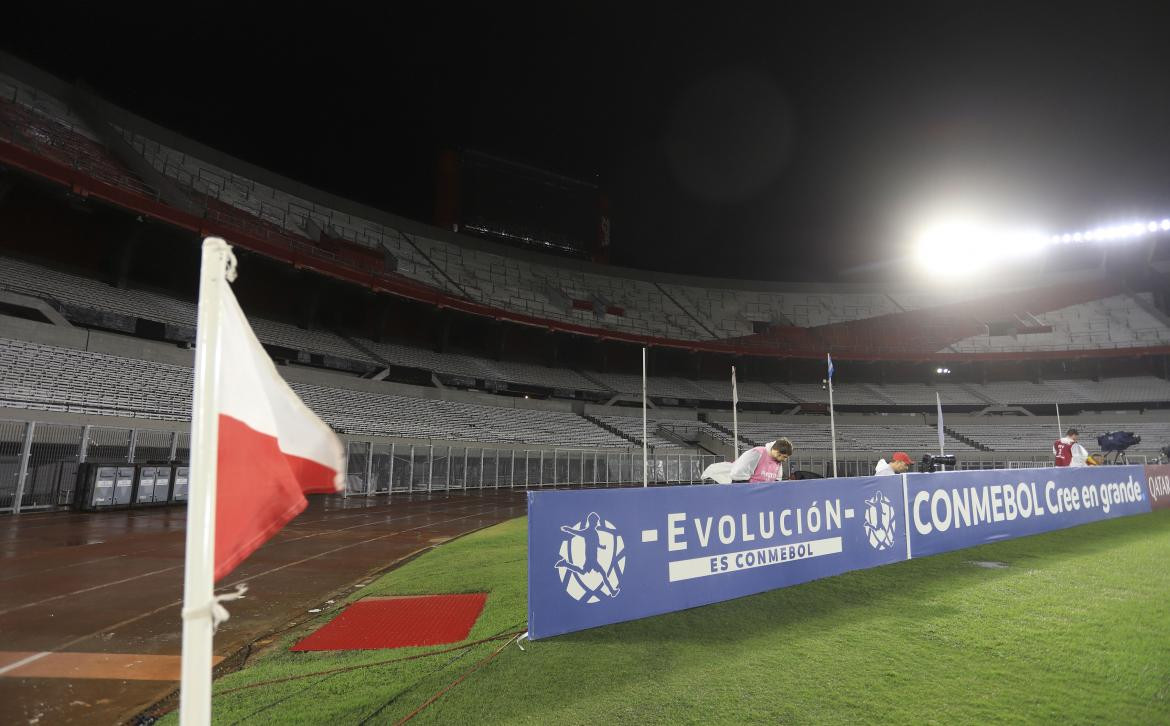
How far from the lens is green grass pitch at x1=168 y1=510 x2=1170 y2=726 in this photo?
3.02m

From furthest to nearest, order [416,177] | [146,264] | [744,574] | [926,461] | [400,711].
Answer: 1. [416,177]
2. [146,264]
3. [926,461]
4. [744,574]
5. [400,711]

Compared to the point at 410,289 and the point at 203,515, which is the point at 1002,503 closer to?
the point at 203,515

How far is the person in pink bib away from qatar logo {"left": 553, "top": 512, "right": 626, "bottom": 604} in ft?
8.18

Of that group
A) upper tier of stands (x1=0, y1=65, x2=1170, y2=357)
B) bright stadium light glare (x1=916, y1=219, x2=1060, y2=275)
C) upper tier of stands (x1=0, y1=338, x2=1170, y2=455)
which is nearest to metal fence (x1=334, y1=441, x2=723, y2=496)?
upper tier of stands (x1=0, y1=338, x2=1170, y2=455)

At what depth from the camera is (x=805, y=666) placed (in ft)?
12.0

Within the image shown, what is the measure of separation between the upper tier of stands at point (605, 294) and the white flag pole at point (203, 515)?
77.9 feet

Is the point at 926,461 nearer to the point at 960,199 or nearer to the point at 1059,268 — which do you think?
the point at 960,199

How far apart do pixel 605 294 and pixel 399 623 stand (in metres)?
33.8

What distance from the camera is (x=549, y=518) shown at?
4.38 m

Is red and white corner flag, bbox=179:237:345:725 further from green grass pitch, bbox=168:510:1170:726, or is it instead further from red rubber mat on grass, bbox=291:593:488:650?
red rubber mat on grass, bbox=291:593:488:650

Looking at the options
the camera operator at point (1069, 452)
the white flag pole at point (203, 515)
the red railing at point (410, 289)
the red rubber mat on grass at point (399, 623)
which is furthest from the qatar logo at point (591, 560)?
the red railing at point (410, 289)

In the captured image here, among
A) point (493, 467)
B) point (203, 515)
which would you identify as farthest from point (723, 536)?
point (493, 467)

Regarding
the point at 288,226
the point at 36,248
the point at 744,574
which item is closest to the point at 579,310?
the point at 288,226

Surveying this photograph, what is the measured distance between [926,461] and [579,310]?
25302 mm
